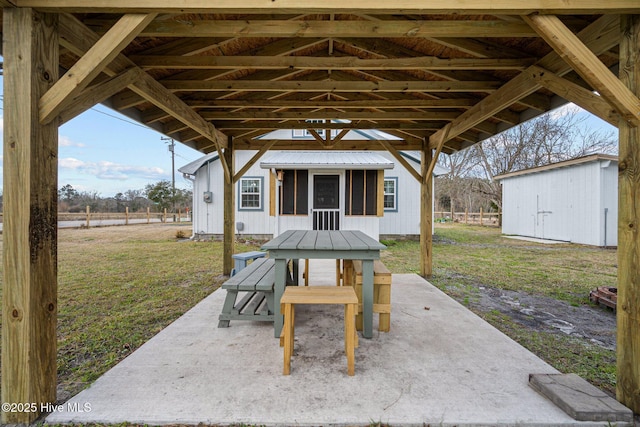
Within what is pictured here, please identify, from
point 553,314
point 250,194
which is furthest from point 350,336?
point 250,194

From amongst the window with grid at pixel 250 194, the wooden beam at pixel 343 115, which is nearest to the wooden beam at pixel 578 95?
the wooden beam at pixel 343 115

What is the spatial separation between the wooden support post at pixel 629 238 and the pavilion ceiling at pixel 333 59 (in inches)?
6.6

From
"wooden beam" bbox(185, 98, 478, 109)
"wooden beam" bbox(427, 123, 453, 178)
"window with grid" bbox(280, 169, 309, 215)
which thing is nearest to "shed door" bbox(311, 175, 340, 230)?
"window with grid" bbox(280, 169, 309, 215)

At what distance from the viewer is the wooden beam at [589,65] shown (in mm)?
1889

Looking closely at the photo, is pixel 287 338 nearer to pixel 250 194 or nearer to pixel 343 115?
pixel 343 115

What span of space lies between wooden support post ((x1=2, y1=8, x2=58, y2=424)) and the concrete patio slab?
12.9 inches

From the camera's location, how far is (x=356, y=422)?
179 centimetres

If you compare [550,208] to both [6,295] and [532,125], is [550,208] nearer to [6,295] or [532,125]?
[532,125]

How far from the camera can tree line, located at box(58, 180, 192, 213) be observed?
25703 millimetres

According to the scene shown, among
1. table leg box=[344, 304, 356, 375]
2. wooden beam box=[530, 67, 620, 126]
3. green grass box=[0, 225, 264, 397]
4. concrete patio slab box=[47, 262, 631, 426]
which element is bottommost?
green grass box=[0, 225, 264, 397]

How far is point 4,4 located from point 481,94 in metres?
4.64

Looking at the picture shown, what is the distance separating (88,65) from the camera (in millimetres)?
1864

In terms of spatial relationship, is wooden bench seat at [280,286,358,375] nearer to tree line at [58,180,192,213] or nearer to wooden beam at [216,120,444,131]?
wooden beam at [216,120,444,131]

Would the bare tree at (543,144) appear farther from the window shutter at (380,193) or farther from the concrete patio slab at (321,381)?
the concrete patio slab at (321,381)
